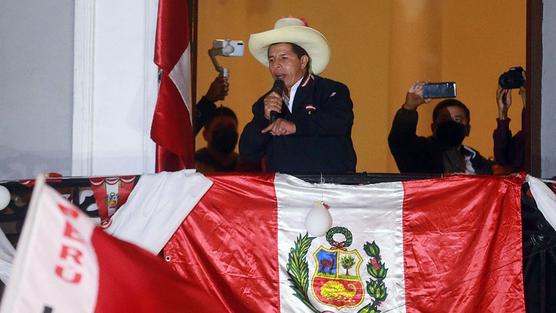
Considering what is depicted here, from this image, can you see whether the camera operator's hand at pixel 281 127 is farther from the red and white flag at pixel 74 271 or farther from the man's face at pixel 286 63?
the red and white flag at pixel 74 271

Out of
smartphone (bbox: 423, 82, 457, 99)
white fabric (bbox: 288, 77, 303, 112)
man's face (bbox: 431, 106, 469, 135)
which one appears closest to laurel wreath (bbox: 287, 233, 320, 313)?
white fabric (bbox: 288, 77, 303, 112)

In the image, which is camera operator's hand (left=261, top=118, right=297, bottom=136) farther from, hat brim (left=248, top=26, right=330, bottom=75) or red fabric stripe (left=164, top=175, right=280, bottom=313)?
hat brim (left=248, top=26, right=330, bottom=75)

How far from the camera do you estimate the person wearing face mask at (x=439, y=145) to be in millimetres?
5961

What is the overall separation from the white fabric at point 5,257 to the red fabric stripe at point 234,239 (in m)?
0.62

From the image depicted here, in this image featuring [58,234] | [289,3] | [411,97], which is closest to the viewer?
[58,234]

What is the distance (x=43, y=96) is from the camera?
17.4 ft

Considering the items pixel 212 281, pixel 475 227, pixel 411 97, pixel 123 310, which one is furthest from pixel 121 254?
pixel 411 97

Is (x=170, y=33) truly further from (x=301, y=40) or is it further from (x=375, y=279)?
(x=375, y=279)

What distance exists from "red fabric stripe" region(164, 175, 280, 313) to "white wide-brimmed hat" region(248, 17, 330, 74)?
0.93 metres

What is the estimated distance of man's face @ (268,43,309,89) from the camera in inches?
193

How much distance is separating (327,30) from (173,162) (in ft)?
7.32

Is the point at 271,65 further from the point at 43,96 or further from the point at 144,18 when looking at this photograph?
the point at 43,96

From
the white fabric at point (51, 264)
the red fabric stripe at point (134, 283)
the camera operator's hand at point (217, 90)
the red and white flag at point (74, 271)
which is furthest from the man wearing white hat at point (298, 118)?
the white fabric at point (51, 264)

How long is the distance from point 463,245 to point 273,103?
1.04 meters
